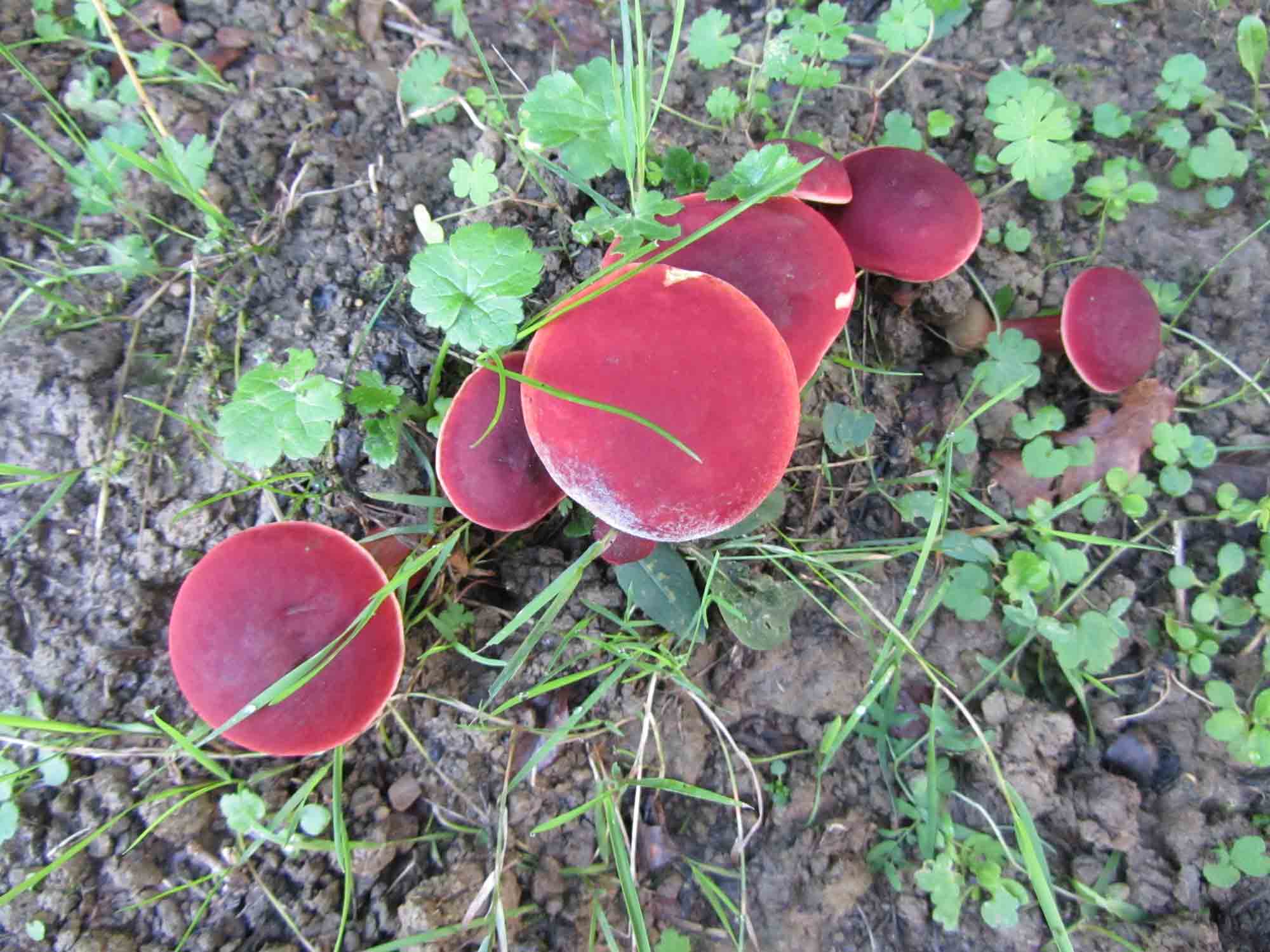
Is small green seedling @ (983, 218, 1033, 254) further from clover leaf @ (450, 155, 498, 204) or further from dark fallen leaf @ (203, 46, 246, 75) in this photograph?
dark fallen leaf @ (203, 46, 246, 75)

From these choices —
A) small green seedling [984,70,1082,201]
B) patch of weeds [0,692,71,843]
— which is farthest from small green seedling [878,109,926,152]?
patch of weeds [0,692,71,843]

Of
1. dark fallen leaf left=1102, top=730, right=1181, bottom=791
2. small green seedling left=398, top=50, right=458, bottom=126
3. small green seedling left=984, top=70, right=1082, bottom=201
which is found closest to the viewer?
dark fallen leaf left=1102, top=730, right=1181, bottom=791

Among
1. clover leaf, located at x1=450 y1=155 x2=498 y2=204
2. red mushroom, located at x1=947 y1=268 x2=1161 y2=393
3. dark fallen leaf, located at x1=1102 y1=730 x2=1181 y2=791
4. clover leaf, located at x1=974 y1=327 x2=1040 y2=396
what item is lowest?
dark fallen leaf, located at x1=1102 y1=730 x2=1181 y2=791

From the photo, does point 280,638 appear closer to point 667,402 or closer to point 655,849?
point 667,402

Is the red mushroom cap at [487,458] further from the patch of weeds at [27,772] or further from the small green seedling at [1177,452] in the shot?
the small green seedling at [1177,452]

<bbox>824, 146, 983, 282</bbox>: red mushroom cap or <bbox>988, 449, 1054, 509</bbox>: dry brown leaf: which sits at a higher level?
<bbox>824, 146, 983, 282</bbox>: red mushroom cap

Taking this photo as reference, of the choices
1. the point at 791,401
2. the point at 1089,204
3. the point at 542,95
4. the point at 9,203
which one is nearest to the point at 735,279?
the point at 791,401

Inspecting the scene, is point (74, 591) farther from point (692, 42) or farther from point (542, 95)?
point (692, 42)

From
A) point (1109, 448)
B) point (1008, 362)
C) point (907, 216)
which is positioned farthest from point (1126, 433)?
point (907, 216)
